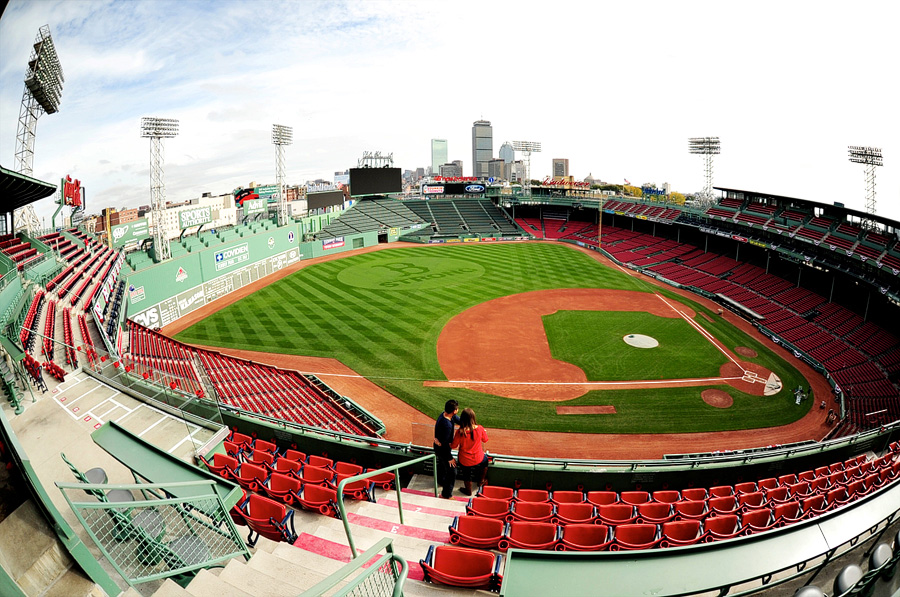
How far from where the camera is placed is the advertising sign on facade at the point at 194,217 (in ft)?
124

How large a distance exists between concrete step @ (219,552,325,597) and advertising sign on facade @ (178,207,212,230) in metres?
39.7

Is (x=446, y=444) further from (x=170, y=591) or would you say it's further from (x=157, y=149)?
(x=157, y=149)

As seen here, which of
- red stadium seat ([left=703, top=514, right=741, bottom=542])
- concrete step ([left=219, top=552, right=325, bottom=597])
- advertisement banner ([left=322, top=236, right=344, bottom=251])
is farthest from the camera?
advertisement banner ([left=322, top=236, right=344, bottom=251])

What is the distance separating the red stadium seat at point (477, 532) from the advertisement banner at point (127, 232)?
124ft

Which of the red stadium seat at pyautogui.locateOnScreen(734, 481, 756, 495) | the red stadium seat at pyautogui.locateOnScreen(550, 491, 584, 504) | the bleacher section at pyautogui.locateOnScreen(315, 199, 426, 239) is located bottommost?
the red stadium seat at pyautogui.locateOnScreen(734, 481, 756, 495)

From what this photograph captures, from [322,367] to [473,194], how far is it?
5932 centimetres

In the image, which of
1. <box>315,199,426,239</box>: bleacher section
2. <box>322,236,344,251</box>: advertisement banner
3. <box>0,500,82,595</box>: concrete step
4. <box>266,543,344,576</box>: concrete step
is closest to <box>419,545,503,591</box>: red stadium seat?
<box>266,543,344,576</box>: concrete step

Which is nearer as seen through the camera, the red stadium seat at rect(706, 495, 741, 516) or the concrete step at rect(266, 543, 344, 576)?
the concrete step at rect(266, 543, 344, 576)

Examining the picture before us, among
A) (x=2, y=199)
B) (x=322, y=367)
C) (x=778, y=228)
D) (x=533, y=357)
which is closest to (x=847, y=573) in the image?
(x=533, y=357)

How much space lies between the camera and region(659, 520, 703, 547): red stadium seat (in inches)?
264

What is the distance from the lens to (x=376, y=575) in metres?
3.96

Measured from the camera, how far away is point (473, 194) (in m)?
77.4

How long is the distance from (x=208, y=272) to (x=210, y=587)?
36.0 m

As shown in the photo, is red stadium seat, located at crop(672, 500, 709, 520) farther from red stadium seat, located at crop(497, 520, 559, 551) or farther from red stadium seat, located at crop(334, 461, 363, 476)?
red stadium seat, located at crop(334, 461, 363, 476)
